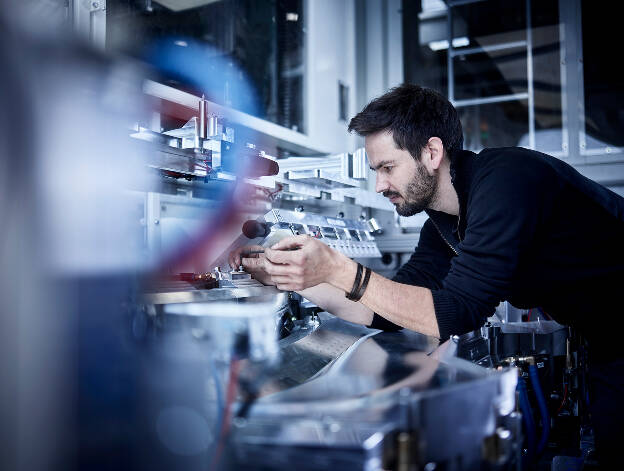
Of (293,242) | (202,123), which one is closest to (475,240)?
(293,242)

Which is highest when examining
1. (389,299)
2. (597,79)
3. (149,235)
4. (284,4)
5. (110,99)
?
(284,4)

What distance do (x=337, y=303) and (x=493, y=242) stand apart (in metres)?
0.44

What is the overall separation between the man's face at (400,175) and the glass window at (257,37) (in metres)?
0.84

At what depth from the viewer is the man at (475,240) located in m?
1.15

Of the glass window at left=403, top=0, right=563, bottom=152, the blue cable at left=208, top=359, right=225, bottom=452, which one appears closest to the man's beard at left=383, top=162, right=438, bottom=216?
the blue cable at left=208, top=359, right=225, bottom=452

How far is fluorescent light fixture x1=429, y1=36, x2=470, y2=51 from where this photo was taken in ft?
11.2

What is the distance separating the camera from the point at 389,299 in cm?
116

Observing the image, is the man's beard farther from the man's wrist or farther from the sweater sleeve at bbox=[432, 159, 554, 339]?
the man's wrist

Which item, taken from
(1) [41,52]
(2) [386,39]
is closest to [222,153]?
(1) [41,52]

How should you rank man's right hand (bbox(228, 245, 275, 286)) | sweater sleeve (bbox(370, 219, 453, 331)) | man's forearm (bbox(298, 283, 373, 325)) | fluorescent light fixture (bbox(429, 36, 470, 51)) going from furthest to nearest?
fluorescent light fixture (bbox(429, 36, 470, 51)) < sweater sleeve (bbox(370, 219, 453, 331)) < man's forearm (bbox(298, 283, 373, 325)) < man's right hand (bbox(228, 245, 275, 286))

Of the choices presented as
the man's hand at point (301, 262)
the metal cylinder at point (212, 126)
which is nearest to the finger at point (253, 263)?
the man's hand at point (301, 262)

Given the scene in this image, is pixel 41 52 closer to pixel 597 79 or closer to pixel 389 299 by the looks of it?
pixel 389 299

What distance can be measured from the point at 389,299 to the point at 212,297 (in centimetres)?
36

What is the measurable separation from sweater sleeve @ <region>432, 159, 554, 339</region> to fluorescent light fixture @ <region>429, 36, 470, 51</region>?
238cm
